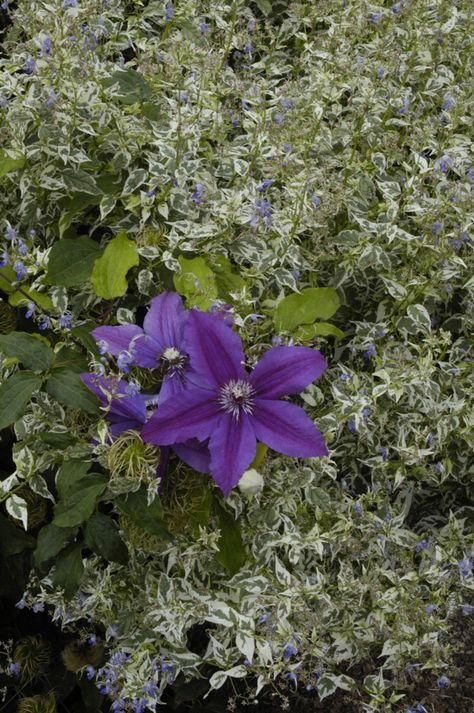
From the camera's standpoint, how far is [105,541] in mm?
1287

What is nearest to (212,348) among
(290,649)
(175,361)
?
A: (175,361)

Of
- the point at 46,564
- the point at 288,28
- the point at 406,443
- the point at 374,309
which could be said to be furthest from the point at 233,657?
the point at 288,28

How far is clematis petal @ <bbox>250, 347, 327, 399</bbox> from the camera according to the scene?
3.84ft

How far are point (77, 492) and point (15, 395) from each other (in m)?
0.17

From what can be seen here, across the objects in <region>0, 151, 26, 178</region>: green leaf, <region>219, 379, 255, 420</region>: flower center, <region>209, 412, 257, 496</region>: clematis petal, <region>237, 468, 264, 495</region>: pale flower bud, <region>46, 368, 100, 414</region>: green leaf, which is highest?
<region>0, 151, 26, 178</region>: green leaf

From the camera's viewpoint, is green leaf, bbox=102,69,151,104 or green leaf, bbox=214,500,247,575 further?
green leaf, bbox=102,69,151,104

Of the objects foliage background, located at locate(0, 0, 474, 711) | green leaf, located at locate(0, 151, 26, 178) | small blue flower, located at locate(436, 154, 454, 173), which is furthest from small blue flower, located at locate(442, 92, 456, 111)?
green leaf, located at locate(0, 151, 26, 178)

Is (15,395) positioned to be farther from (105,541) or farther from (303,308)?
(303,308)

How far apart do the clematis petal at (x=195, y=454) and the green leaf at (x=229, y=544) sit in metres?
0.22

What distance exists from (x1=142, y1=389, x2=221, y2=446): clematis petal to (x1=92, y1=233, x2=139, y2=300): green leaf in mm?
300

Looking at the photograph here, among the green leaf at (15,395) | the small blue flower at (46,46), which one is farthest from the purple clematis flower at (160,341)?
the small blue flower at (46,46)

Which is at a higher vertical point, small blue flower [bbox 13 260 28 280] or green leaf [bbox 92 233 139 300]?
small blue flower [bbox 13 260 28 280]

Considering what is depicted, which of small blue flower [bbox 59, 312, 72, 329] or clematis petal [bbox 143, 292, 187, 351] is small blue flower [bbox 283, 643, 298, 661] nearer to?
clematis petal [bbox 143, 292, 187, 351]

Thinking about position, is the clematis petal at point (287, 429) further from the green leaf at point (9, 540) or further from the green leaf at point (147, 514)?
the green leaf at point (9, 540)
